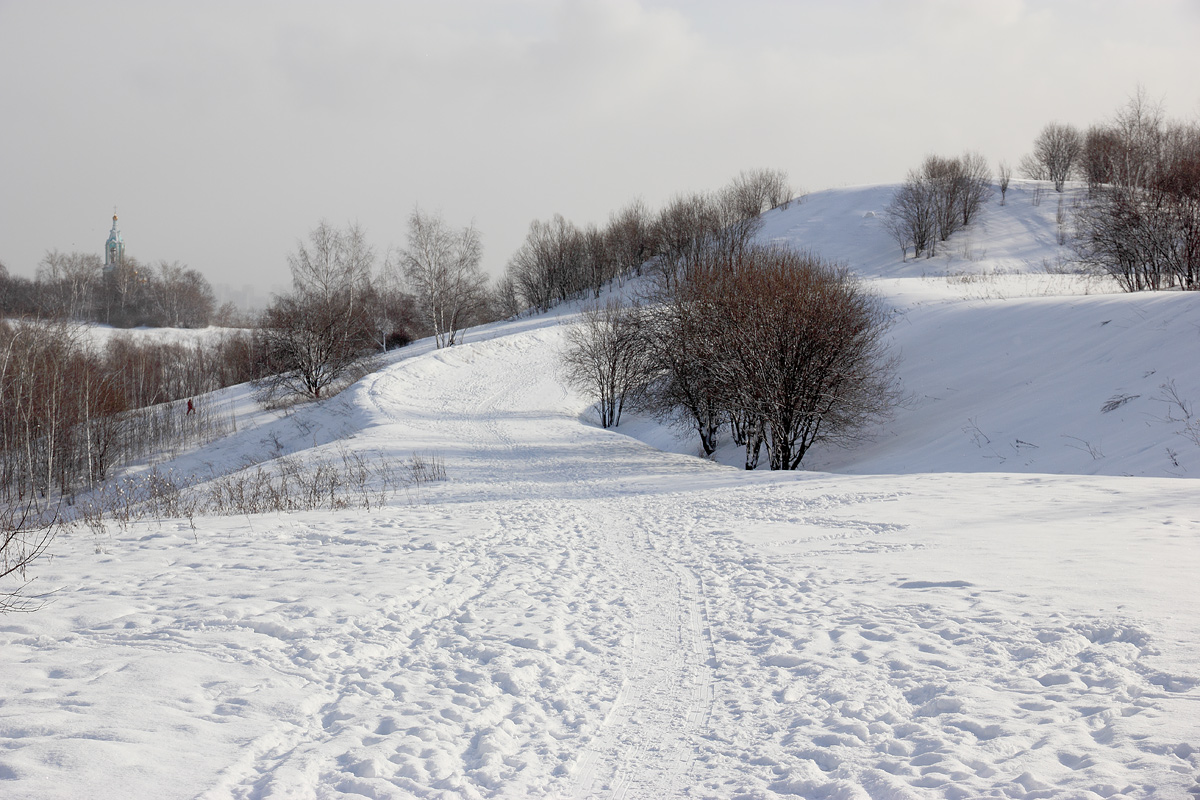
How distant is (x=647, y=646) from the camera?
538 cm

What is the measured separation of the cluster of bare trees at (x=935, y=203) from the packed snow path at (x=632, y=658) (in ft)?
182

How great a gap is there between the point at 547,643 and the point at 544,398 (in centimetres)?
2872

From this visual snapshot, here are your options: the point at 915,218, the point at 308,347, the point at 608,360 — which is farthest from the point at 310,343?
the point at 915,218

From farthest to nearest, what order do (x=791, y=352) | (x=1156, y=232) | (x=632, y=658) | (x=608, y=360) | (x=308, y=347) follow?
(x=308, y=347)
(x=608, y=360)
(x=1156, y=232)
(x=791, y=352)
(x=632, y=658)

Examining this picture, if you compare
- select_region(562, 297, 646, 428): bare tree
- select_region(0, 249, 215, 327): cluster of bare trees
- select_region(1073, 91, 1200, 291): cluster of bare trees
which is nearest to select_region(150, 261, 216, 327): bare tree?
select_region(0, 249, 215, 327): cluster of bare trees

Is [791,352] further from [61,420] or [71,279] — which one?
[71,279]

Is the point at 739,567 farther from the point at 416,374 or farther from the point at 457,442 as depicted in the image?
the point at 416,374

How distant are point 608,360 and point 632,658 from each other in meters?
25.9

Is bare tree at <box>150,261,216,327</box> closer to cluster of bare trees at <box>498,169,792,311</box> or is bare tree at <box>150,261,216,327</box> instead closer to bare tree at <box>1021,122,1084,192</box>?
cluster of bare trees at <box>498,169,792,311</box>

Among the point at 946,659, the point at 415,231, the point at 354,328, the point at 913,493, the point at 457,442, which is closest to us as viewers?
the point at 946,659

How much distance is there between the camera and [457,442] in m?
21.5

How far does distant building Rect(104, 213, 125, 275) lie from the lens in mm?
83188

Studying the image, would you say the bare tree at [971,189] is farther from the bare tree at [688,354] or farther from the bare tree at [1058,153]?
the bare tree at [688,354]

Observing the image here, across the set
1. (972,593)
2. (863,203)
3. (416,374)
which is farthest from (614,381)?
(863,203)
